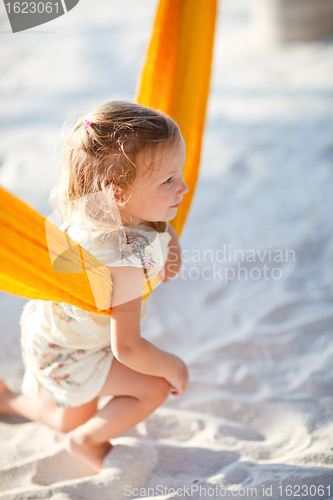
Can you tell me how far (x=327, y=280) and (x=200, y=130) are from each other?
27.8 inches

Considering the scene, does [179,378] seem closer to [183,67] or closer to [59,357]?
[59,357]

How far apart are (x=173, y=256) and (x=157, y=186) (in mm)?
317

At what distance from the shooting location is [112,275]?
79cm

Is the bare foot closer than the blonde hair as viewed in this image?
No

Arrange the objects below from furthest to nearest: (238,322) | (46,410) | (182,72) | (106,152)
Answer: (238,322) → (182,72) → (46,410) → (106,152)

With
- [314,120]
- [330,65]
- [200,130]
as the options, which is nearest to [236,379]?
[200,130]

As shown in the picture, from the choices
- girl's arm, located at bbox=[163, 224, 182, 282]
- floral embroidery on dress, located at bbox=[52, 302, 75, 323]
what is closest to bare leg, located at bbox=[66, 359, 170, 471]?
floral embroidery on dress, located at bbox=[52, 302, 75, 323]

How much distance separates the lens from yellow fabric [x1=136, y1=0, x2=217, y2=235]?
1161mm

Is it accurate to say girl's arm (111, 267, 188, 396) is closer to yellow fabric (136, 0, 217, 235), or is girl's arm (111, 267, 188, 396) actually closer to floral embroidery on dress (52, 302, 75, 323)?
floral embroidery on dress (52, 302, 75, 323)

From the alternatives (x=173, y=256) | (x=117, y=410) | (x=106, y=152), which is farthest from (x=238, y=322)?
(x=106, y=152)

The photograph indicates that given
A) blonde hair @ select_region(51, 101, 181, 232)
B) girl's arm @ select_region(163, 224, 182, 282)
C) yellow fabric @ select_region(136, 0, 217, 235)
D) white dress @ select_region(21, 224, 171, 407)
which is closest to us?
blonde hair @ select_region(51, 101, 181, 232)

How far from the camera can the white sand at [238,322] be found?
987mm

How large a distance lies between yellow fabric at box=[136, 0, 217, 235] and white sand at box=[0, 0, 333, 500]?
15.5 inches

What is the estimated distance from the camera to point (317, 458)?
38.7 inches
